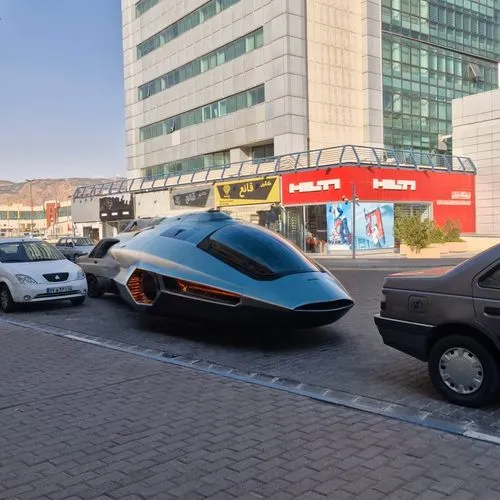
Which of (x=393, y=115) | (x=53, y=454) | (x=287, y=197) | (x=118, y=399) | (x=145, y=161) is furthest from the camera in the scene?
(x=145, y=161)

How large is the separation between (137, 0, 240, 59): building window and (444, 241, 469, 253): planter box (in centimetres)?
2772

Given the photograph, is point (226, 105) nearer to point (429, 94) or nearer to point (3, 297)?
point (429, 94)

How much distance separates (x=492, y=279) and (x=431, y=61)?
167 feet

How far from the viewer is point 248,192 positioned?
37.1 m

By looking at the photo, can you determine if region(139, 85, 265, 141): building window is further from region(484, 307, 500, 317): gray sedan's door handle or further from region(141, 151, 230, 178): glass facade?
region(484, 307, 500, 317): gray sedan's door handle

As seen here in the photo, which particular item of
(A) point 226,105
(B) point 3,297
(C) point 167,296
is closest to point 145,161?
(A) point 226,105

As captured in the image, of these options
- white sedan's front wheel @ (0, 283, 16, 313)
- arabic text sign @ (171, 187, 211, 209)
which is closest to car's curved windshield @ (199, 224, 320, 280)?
white sedan's front wheel @ (0, 283, 16, 313)

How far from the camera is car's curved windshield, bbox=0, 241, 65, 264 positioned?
1319 cm

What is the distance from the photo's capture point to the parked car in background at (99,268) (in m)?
13.8

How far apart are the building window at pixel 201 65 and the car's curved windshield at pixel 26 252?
34.9 metres

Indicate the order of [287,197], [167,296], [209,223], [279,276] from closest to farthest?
1. [279,276]
2. [167,296]
3. [209,223]
4. [287,197]

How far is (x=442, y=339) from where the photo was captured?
5.45 meters

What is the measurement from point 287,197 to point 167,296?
26164 mm

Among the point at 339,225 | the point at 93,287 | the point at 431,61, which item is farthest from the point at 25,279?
the point at 431,61
